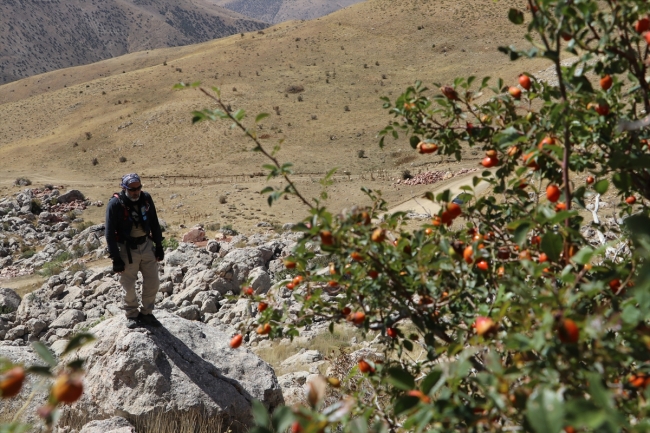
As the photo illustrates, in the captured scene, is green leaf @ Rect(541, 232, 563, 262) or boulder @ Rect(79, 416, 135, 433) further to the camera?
boulder @ Rect(79, 416, 135, 433)

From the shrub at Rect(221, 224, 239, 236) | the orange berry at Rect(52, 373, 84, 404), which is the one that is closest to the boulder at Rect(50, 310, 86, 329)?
the shrub at Rect(221, 224, 239, 236)

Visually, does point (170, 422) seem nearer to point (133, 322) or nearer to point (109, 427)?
point (109, 427)

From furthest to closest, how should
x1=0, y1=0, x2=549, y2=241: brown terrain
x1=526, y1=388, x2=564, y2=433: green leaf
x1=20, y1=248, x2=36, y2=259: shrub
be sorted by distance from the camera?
x1=0, y1=0, x2=549, y2=241: brown terrain
x1=20, y1=248, x2=36, y2=259: shrub
x1=526, y1=388, x2=564, y2=433: green leaf

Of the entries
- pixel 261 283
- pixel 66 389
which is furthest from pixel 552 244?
pixel 261 283

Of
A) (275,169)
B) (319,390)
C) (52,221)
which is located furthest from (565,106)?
(52,221)

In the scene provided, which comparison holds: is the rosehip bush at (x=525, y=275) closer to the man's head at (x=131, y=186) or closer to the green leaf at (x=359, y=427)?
the green leaf at (x=359, y=427)

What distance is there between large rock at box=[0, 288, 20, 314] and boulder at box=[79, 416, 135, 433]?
257 inches

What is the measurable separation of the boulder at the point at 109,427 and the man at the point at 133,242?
116cm

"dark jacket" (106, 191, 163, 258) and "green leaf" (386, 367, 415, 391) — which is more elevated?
"green leaf" (386, 367, 415, 391)

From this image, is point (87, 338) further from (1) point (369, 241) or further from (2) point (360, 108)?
(2) point (360, 108)

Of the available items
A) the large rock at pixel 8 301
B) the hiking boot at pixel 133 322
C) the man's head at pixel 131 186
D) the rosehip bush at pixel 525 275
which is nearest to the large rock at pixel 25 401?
the hiking boot at pixel 133 322

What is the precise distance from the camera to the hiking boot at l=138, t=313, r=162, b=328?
16.0 feet

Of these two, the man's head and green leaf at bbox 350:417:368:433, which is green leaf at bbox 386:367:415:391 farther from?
the man's head

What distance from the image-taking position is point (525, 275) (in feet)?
6.77
